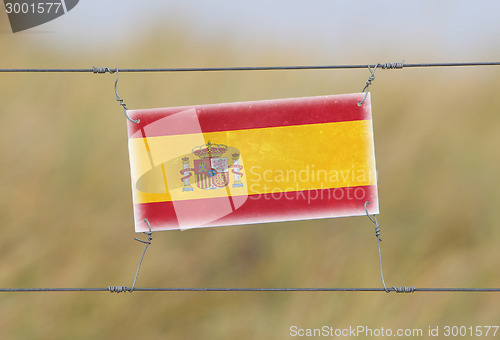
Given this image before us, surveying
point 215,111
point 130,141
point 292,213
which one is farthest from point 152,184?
point 292,213

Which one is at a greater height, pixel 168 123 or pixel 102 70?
pixel 102 70

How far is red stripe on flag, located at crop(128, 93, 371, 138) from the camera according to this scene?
1.41 m

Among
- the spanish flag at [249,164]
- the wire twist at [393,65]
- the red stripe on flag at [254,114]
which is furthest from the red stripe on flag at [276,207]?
the wire twist at [393,65]

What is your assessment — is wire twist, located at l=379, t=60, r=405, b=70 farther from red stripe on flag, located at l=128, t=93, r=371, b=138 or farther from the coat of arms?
the coat of arms

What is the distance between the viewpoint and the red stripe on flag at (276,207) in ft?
4.63

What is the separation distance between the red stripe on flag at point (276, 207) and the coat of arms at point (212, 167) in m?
0.04

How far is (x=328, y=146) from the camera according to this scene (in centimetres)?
141

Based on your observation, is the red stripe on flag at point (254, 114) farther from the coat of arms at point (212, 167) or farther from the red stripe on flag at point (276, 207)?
the red stripe on flag at point (276, 207)

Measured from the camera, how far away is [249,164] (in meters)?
1.42

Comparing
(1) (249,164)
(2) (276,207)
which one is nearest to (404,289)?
(2) (276,207)

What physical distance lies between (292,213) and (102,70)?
1.97ft

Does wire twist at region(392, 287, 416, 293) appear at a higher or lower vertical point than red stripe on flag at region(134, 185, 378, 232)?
lower

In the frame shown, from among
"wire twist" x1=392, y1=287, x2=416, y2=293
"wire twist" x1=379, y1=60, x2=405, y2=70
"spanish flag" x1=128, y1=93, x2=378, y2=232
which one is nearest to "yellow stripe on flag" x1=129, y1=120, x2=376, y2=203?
"spanish flag" x1=128, y1=93, x2=378, y2=232

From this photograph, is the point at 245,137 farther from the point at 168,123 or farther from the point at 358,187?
the point at 358,187
